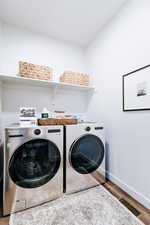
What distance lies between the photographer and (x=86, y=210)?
116 cm

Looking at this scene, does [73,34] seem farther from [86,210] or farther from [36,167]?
[86,210]

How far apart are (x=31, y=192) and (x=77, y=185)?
544 millimetres

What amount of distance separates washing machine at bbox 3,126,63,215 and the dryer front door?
0.46ft

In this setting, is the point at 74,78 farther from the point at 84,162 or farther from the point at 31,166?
the point at 31,166

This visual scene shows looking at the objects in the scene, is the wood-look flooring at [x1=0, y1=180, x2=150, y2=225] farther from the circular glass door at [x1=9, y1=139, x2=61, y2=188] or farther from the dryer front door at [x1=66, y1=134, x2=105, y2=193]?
the circular glass door at [x1=9, y1=139, x2=61, y2=188]

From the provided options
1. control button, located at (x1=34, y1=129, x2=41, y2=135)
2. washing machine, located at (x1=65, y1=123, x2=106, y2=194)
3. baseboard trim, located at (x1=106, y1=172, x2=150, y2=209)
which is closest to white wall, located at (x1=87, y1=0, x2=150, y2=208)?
baseboard trim, located at (x1=106, y1=172, x2=150, y2=209)

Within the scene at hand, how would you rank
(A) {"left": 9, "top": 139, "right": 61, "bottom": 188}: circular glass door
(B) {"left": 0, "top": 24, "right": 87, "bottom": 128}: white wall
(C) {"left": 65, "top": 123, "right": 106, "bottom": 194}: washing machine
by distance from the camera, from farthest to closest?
(B) {"left": 0, "top": 24, "right": 87, "bottom": 128}: white wall → (C) {"left": 65, "top": 123, "right": 106, "bottom": 194}: washing machine → (A) {"left": 9, "top": 139, "right": 61, "bottom": 188}: circular glass door

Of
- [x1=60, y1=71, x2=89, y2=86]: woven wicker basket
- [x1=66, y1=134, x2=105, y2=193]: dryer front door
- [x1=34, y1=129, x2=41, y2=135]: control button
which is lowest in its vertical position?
[x1=66, y1=134, x2=105, y2=193]: dryer front door

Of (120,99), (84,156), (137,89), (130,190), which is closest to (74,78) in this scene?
(120,99)

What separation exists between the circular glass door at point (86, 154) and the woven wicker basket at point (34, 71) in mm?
1053

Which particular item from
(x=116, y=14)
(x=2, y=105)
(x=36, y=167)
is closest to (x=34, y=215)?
(x=36, y=167)

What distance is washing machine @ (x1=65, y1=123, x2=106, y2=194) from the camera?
4.52 ft

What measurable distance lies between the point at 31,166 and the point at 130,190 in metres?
1.21

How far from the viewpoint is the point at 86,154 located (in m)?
1.54
